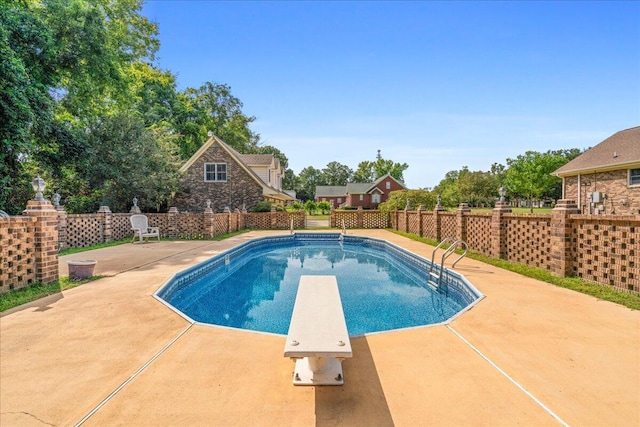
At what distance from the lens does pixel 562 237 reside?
21.7ft

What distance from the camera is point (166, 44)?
27031 mm

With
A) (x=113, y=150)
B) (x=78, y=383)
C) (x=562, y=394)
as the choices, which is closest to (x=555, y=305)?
(x=562, y=394)

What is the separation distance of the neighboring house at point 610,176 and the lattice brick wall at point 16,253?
18746 millimetres

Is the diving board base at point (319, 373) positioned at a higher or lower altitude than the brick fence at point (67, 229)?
lower

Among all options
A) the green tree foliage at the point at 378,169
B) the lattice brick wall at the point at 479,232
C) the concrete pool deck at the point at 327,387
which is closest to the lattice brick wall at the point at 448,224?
the lattice brick wall at the point at 479,232

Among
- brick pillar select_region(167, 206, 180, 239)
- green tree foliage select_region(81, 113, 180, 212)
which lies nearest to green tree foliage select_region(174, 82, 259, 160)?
green tree foliage select_region(81, 113, 180, 212)

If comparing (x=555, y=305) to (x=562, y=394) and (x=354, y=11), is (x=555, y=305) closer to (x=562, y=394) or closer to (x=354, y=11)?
(x=562, y=394)

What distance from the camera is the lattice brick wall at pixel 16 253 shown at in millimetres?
5430

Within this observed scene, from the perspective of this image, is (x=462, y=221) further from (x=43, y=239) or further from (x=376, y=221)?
(x=43, y=239)

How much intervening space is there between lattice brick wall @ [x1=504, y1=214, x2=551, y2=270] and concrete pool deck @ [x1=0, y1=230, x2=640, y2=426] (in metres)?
2.71

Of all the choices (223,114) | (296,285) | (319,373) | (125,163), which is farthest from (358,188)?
(319,373)

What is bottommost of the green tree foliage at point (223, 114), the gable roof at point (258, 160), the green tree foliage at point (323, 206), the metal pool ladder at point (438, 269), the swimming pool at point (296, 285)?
the swimming pool at point (296, 285)

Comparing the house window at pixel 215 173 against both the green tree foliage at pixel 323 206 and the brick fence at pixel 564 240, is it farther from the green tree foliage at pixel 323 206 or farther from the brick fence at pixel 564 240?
the green tree foliage at pixel 323 206

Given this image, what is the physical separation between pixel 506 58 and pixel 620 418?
41.4 ft
